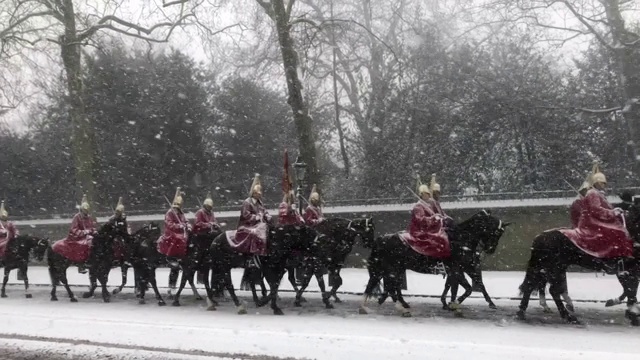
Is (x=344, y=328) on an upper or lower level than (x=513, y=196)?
lower

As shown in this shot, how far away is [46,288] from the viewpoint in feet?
51.7

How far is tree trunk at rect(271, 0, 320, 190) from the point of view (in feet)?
54.3

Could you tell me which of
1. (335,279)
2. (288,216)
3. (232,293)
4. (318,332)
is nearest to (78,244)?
(232,293)

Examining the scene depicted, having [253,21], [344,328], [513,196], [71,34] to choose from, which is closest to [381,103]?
[253,21]

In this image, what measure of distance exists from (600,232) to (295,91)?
995 cm

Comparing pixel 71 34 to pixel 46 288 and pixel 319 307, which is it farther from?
pixel 319 307

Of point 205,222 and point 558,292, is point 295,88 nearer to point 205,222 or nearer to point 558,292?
point 205,222

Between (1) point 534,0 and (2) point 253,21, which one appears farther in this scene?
(2) point 253,21

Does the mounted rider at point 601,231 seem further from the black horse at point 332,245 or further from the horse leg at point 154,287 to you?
the horse leg at point 154,287

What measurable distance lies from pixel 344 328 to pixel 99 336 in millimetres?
3646

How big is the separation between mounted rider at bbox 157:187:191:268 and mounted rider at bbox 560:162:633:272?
23.9 feet

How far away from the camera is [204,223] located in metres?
12.2

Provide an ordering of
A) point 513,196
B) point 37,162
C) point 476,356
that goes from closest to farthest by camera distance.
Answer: point 476,356 → point 513,196 → point 37,162

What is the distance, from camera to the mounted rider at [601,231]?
8.26m
